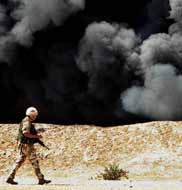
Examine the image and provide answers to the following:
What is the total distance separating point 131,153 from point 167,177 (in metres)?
4.77

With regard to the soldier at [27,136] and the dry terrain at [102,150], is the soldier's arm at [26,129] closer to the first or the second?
the soldier at [27,136]

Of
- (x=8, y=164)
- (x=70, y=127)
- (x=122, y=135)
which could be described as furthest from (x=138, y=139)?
(x=8, y=164)

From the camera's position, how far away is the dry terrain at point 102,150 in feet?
88.4

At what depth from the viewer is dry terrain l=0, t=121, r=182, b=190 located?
88.4ft

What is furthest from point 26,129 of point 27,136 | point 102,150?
point 102,150

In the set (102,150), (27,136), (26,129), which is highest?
(102,150)

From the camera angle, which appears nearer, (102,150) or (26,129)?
(26,129)

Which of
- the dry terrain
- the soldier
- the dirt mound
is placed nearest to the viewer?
the soldier

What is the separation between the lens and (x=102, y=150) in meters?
29.6

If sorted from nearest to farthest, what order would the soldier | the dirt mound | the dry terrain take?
the soldier < the dry terrain < the dirt mound

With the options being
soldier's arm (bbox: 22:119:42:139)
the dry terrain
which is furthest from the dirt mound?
soldier's arm (bbox: 22:119:42:139)

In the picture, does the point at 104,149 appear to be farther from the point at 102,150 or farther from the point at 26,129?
the point at 26,129

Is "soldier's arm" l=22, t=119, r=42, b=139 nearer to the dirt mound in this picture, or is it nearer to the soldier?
the soldier

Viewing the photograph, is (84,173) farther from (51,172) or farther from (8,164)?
(8,164)
